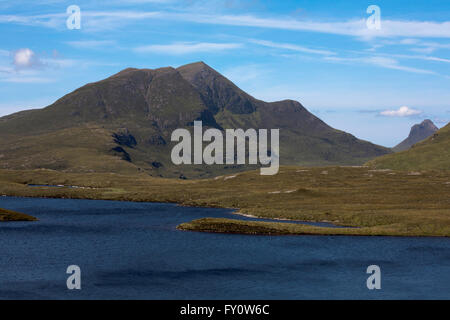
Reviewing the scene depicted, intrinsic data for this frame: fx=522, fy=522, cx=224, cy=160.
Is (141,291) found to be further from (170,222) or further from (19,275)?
(170,222)

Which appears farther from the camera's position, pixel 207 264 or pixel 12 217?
pixel 12 217

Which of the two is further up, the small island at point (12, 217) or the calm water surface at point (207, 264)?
the small island at point (12, 217)

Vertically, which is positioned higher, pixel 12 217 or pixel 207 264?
pixel 12 217

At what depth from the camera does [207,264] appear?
94125 mm

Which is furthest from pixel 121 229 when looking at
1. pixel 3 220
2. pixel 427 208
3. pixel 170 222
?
pixel 427 208

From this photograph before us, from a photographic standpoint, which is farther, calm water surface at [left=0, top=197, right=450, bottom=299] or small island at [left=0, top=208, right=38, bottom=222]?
small island at [left=0, top=208, right=38, bottom=222]

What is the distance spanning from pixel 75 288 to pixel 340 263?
155 feet

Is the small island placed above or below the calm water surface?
above

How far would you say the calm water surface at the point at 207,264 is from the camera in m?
74.9

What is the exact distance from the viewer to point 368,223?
5635 inches

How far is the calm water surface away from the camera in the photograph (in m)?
74.9

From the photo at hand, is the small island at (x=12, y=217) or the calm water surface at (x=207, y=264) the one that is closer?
the calm water surface at (x=207, y=264)

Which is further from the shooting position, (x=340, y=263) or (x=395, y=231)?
(x=395, y=231)
